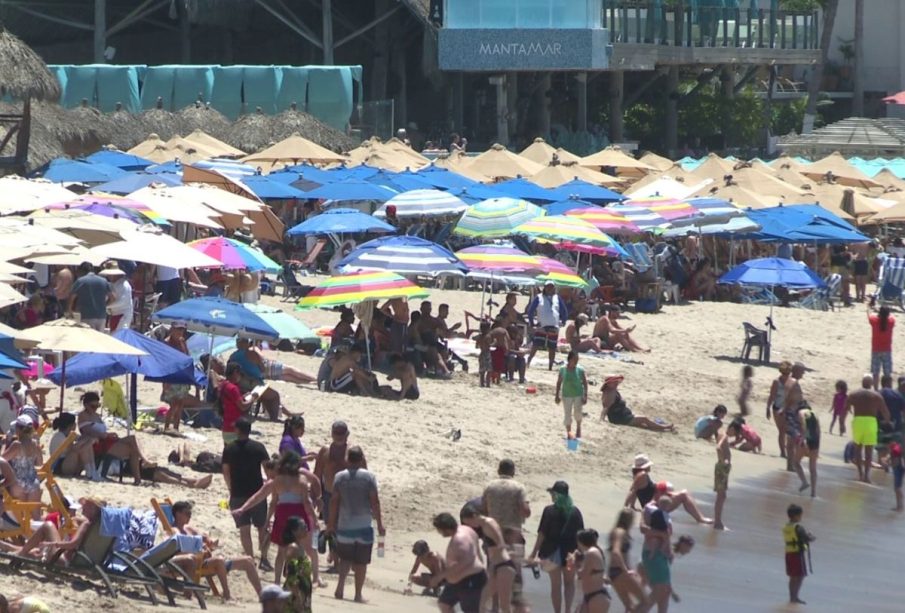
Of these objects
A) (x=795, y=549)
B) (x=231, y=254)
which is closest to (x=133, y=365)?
(x=795, y=549)

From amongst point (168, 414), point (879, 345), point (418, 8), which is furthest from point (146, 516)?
point (418, 8)

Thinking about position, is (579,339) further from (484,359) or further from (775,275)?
(484,359)

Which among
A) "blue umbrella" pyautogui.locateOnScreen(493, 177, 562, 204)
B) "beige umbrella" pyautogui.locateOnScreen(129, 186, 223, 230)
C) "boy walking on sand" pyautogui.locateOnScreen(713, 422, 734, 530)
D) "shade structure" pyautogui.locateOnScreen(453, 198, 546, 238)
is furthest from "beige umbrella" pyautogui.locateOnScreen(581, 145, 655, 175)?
"boy walking on sand" pyautogui.locateOnScreen(713, 422, 734, 530)

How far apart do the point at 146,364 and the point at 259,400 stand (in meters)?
2.07

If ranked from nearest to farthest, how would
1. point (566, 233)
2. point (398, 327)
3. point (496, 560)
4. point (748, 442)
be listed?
point (496, 560)
point (748, 442)
point (398, 327)
point (566, 233)

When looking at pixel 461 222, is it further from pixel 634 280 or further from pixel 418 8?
pixel 418 8

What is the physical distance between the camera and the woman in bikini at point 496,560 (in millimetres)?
10164

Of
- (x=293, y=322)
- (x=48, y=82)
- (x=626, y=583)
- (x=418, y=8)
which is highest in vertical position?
(x=418, y=8)

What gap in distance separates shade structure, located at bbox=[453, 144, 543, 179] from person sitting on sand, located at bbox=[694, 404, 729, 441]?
14.7 metres

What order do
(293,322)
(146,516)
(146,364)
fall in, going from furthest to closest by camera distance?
1. (293,322)
2. (146,364)
3. (146,516)

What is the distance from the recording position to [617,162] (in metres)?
34.1

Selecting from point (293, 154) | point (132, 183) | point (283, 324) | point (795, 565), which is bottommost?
point (795, 565)

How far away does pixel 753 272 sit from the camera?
21672 millimetres

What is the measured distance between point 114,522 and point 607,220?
1527 cm
